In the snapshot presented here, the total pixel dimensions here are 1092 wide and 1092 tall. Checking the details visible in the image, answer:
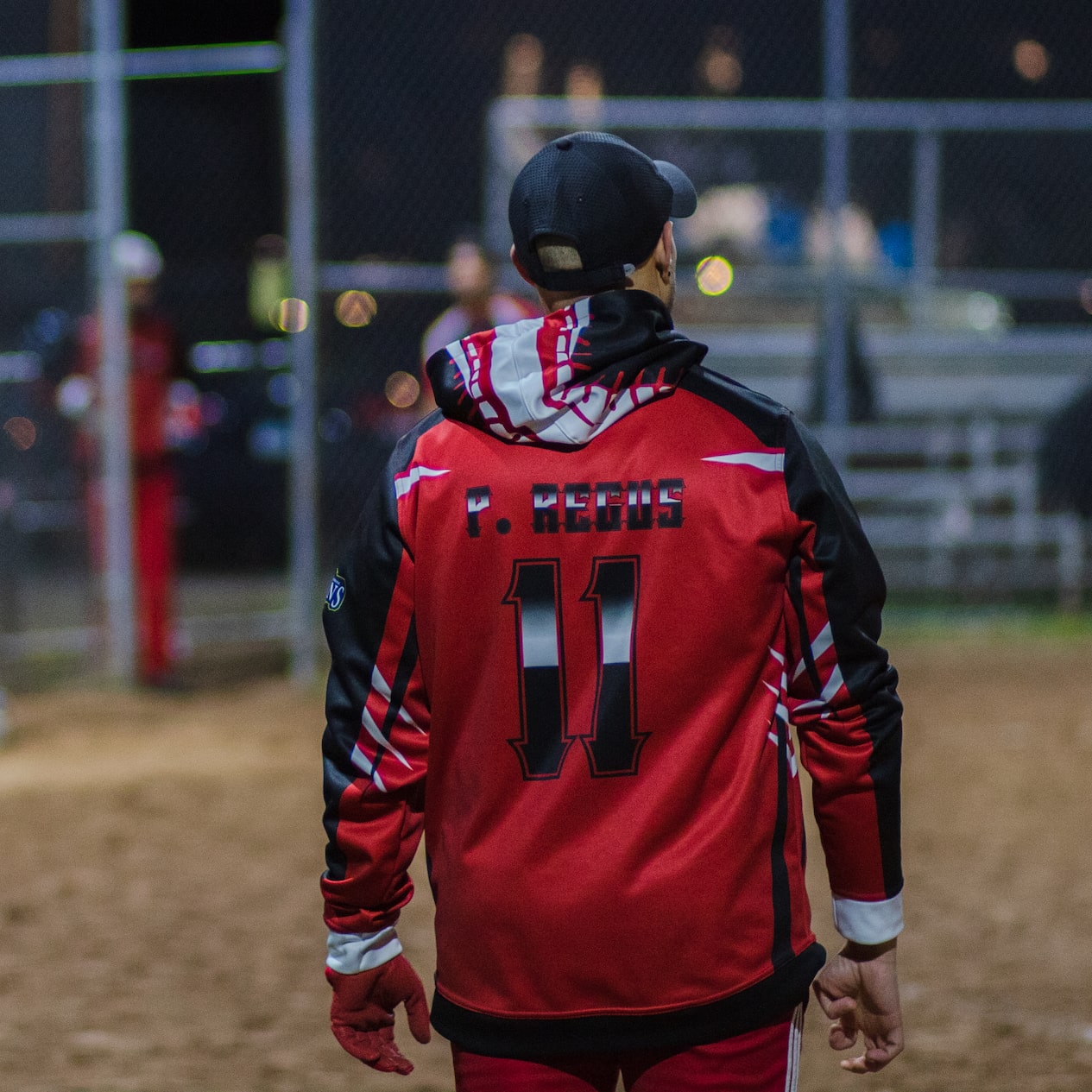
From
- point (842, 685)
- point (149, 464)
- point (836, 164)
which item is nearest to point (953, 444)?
point (836, 164)

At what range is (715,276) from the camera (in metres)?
12.2

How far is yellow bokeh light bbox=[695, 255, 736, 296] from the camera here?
39.9 ft

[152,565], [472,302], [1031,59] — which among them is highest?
[1031,59]

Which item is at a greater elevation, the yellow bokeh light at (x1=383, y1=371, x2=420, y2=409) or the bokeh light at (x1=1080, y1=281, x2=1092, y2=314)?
the bokeh light at (x1=1080, y1=281, x2=1092, y2=314)

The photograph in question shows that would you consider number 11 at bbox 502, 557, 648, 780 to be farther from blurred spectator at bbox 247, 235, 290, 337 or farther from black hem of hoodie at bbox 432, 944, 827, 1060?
blurred spectator at bbox 247, 235, 290, 337

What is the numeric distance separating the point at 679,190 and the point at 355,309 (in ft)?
48.6

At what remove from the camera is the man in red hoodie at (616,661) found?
1813 mm

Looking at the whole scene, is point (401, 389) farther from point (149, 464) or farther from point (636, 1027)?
point (636, 1027)

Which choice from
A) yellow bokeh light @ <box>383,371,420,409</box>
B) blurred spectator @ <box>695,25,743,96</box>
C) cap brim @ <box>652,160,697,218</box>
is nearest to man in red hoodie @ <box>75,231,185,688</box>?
yellow bokeh light @ <box>383,371,420,409</box>

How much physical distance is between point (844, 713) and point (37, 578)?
10513 mm

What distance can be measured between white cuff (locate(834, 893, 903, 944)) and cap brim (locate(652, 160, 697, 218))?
3.02 ft

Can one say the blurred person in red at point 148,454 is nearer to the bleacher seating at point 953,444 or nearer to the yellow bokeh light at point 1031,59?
the bleacher seating at point 953,444

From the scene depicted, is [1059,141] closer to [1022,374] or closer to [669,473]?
[1022,374]

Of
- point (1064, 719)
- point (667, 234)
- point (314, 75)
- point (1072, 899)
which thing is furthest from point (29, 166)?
point (667, 234)
